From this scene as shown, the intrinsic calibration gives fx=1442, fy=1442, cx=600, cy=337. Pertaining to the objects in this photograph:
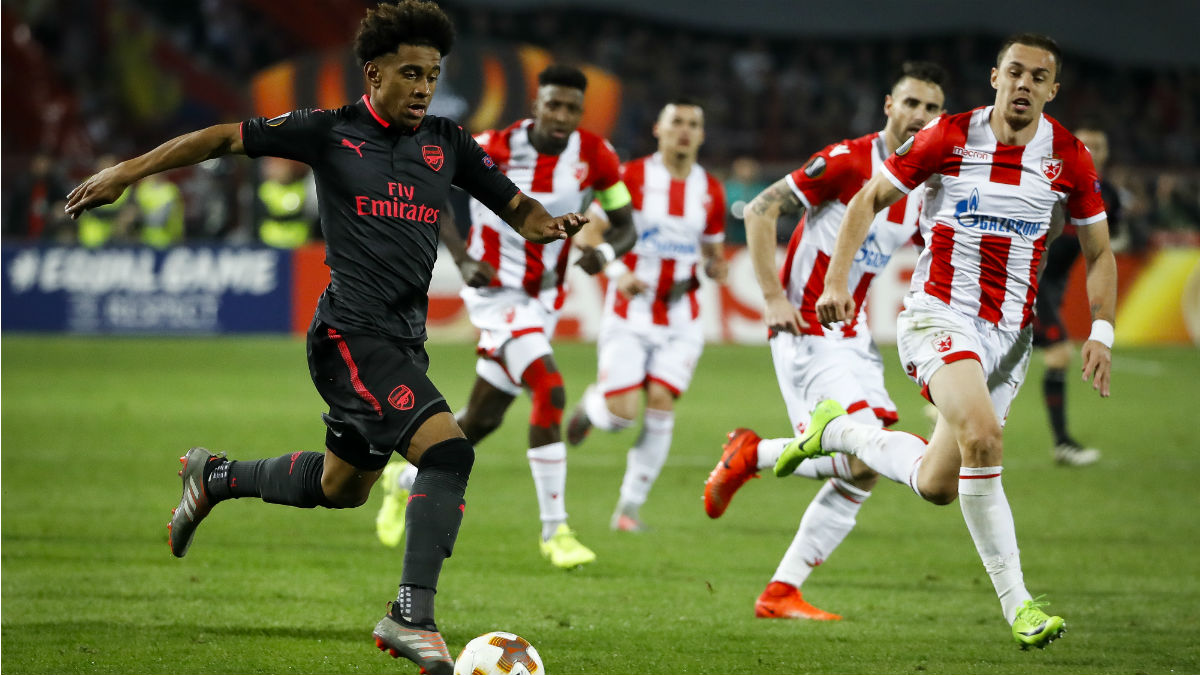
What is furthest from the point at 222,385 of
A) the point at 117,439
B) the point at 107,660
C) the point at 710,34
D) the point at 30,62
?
the point at 710,34

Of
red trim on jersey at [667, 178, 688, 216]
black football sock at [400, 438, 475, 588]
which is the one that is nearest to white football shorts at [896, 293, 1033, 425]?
black football sock at [400, 438, 475, 588]

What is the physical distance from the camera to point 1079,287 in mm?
19031

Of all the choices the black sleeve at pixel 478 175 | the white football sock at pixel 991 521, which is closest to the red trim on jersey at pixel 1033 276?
the white football sock at pixel 991 521

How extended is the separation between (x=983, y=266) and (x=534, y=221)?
165 centimetres

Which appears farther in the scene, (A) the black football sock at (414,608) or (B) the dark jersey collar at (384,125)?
(B) the dark jersey collar at (384,125)

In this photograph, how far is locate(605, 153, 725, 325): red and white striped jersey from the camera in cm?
854

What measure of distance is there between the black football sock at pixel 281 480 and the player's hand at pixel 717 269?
379 cm

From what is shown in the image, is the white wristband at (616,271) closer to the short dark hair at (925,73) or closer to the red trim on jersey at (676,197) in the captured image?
the red trim on jersey at (676,197)

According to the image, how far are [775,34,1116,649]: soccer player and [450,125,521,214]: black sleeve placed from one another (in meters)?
1.19

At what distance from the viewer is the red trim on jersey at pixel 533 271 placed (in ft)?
24.4

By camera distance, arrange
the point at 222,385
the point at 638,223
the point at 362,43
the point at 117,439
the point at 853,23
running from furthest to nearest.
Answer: the point at 853,23 < the point at 222,385 < the point at 117,439 < the point at 638,223 < the point at 362,43

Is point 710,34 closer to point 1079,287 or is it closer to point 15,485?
point 1079,287

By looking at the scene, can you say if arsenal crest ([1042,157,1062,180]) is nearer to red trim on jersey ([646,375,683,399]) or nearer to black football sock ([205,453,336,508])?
black football sock ([205,453,336,508])

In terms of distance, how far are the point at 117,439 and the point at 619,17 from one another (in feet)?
68.0
